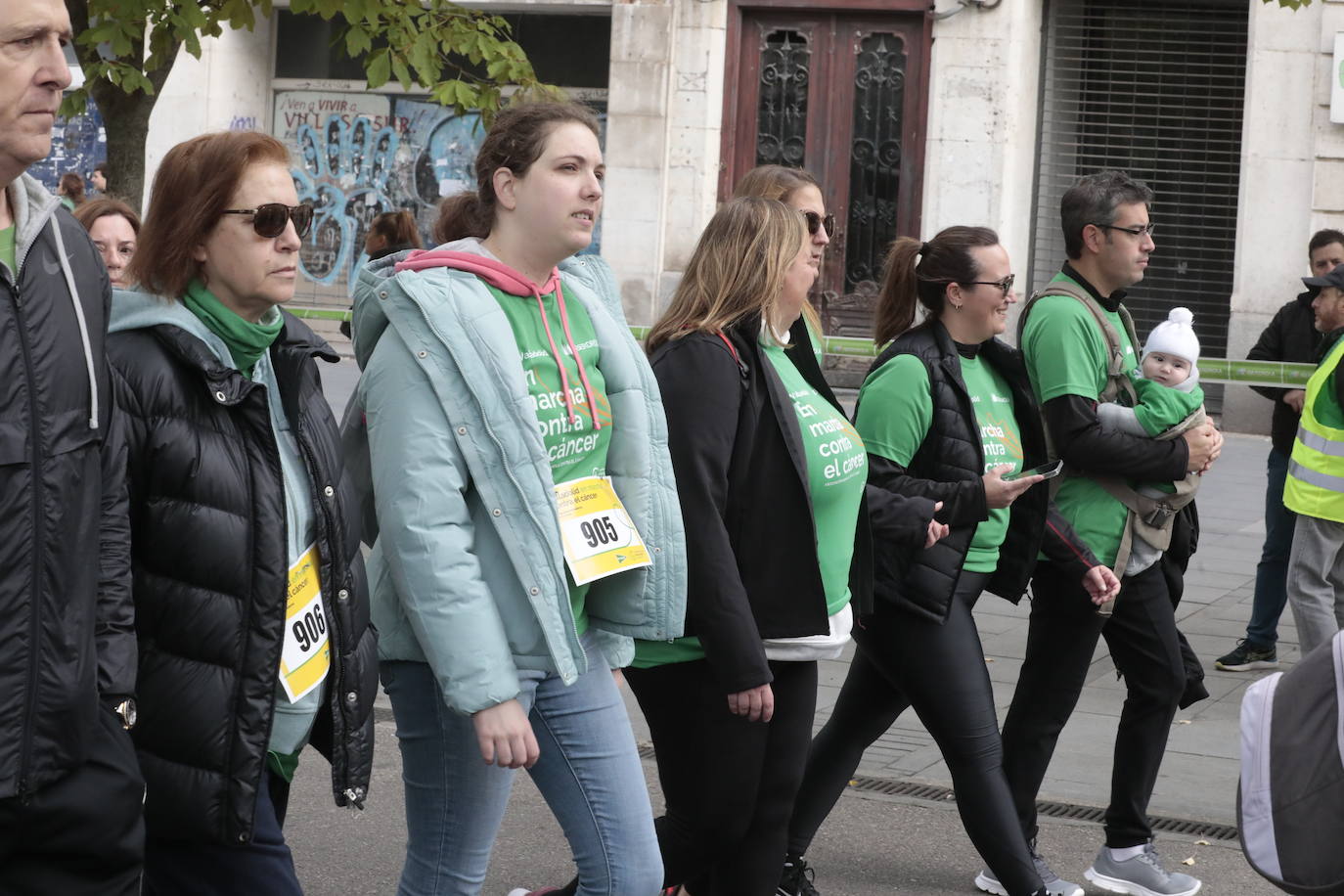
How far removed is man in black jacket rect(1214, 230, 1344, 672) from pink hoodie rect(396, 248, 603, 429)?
15.3 feet

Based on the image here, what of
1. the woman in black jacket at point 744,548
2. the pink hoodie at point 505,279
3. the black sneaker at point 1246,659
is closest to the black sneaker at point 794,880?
the woman in black jacket at point 744,548

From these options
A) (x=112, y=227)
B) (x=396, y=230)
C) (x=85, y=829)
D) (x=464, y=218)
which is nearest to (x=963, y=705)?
(x=464, y=218)

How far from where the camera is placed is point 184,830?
3049 mm

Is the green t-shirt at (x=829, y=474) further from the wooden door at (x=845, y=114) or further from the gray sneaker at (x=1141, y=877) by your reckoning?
the wooden door at (x=845, y=114)

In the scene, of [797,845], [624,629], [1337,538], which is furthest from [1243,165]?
[624,629]

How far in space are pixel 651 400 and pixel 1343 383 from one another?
3.87m

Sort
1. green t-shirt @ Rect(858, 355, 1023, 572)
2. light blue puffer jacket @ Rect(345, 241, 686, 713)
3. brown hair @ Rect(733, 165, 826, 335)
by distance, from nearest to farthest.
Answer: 1. light blue puffer jacket @ Rect(345, 241, 686, 713)
2. brown hair @ Rect(733, 165, 826, 335)
3. green t-shirt @ Rect(858, 355, 1023, 572)

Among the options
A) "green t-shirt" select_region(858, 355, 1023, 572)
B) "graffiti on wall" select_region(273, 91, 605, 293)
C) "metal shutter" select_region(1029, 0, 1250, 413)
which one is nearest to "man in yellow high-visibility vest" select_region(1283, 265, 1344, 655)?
"green t-shirt" select_region(858, 355, 1023, 572)

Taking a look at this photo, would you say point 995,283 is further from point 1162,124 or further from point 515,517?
point 1162,124

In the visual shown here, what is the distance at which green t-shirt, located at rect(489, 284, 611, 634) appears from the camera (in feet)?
11.6

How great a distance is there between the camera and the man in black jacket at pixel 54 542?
2.54 meters

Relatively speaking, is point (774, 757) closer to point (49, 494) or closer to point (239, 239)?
point (239, 239)

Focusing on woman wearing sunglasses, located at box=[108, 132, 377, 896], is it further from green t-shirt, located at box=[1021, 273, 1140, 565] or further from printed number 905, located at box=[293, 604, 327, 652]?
green t-shirt, located at box=[1021, 273, 1140, 565]

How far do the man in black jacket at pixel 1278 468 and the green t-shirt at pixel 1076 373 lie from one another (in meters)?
2.53
